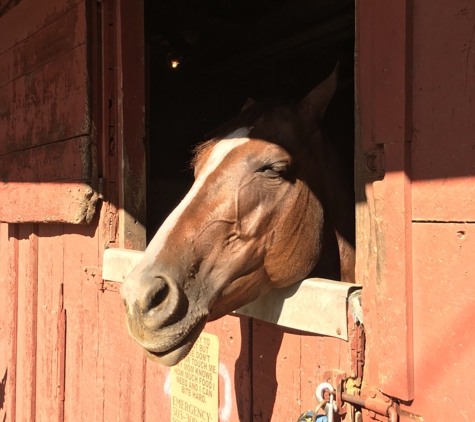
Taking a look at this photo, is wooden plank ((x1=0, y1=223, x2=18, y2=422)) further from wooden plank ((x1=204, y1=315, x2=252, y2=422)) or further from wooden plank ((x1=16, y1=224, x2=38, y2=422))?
wooden plank ((x1=204, y1=315, x2=252, y2=422))

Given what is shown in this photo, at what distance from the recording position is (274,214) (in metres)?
1.48

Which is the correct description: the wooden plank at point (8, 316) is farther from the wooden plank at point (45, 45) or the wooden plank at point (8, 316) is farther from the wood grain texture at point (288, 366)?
the wood grain texture at point (288, 366)

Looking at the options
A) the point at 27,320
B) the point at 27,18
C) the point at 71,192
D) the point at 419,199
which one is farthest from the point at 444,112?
the point at 27,320

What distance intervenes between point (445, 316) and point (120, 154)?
5.69 ft

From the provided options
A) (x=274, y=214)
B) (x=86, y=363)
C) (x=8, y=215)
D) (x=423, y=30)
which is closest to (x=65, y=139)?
(x=8, y=215)

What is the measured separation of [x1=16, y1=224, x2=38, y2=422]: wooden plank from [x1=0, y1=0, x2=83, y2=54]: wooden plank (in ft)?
4.11

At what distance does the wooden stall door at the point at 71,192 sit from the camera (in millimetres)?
2311

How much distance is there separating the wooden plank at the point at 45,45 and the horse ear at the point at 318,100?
1.32 meters

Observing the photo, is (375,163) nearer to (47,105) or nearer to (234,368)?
(234,368)

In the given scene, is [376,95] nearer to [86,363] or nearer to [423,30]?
[423,30]

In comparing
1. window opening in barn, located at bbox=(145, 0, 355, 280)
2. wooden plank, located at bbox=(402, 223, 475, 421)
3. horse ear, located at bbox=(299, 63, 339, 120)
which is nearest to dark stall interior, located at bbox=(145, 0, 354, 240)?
window opening in barn, located at bbox=(145, 0, 355, 280)

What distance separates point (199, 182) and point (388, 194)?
58cm

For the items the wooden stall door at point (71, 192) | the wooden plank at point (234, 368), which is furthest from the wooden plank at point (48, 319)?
the wooden plank at point (234, 368)

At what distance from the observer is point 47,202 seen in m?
2.57
